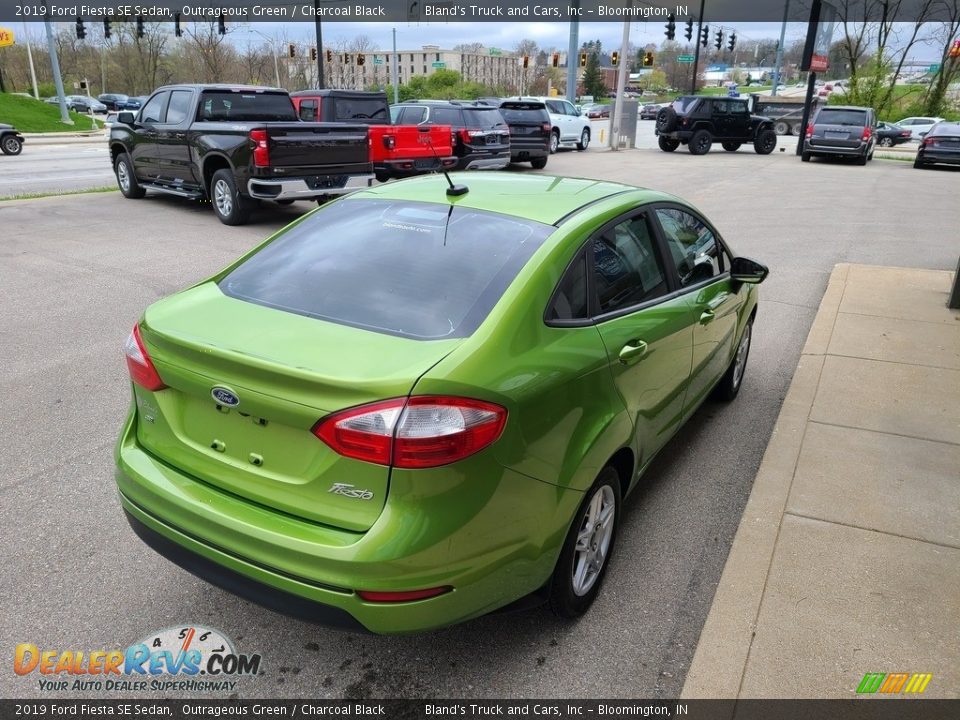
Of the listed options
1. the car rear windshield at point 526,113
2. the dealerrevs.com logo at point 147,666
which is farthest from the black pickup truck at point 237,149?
the car rear windshield at point 526,113

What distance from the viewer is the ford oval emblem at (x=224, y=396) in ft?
7.96

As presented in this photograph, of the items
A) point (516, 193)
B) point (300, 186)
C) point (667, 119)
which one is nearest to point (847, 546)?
point (516, 193)

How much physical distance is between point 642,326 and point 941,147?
25.2 meters

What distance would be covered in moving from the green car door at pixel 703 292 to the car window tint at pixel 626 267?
0.24 metres

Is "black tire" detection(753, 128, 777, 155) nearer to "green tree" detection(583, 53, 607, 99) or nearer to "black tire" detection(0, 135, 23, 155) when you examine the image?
"black tire" detection(0, 135, 23, 155)

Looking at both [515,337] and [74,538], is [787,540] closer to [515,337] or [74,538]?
[515,337]

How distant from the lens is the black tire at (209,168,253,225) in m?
11.0

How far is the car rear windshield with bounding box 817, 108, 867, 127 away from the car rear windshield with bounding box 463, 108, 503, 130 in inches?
521

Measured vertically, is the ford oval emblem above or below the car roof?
below

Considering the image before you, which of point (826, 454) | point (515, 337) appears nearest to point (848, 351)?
point (826, 454)

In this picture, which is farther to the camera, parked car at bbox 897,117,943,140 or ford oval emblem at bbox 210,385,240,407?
parked car at bbox 897,117,943,140

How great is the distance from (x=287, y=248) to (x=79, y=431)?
2197 millimetres

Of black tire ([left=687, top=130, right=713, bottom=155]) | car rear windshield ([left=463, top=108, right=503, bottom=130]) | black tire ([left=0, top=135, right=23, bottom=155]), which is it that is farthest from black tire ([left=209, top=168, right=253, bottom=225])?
black tire ([left=687, top=130, right=713, bottom=155])

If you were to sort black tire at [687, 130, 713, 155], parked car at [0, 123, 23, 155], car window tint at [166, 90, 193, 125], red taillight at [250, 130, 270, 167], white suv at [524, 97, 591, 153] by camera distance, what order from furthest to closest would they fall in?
black tire at [687, 130, 713, 155] < white suv at [524, 97, 591, 153] < parked car at [0, 123, 23, 155] < car window tint at [166, 90, 193, 125] < red taillight at [250, 130, 270, 167]
